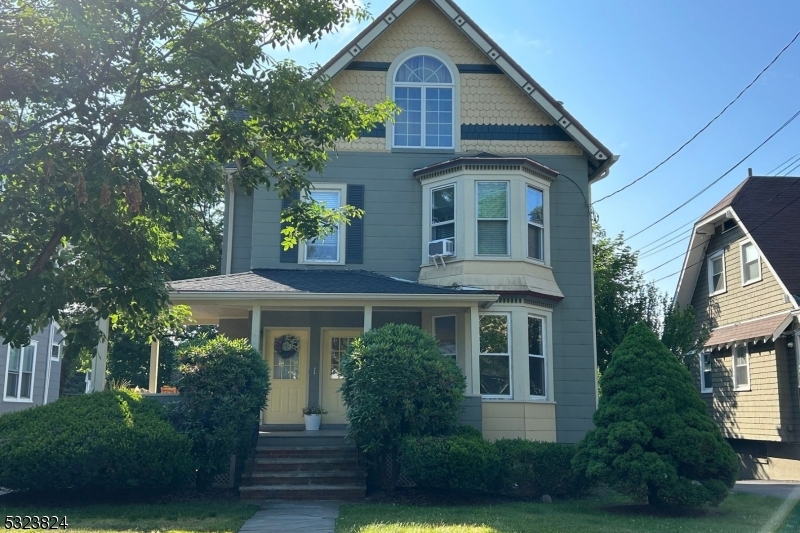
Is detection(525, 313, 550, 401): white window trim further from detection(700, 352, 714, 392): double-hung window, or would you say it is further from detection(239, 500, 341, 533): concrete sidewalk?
detection(700, 352, 714, 392): double-hung window

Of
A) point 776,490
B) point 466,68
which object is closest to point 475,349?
point 466,68

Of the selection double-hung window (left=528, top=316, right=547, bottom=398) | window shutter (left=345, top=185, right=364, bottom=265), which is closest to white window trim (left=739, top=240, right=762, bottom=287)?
double-hung window (left=528, top=316, right=547, bottom=398)

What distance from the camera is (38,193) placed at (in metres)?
7.46

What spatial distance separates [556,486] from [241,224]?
28.3 ft

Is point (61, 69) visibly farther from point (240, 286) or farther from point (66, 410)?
point (240, 286)

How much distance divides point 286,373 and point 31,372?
10485 millimetres

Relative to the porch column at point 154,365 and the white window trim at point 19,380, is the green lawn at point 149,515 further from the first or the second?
the white window trim at point 19,380

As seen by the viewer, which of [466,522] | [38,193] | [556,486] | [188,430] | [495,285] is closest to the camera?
[38,193]

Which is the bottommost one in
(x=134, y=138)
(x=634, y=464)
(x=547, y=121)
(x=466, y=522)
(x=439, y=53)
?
(x=466, y=522)

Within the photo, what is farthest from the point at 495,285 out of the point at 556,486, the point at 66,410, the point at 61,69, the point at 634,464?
the point at 61,69

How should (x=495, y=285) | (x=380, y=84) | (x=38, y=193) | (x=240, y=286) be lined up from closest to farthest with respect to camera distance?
(x=38, y=193) < (x=240, y=286) < (x=495, y=285) < (x=380, y=84)

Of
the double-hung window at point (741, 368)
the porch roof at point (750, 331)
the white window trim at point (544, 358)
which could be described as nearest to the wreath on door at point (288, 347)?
the white window trim at point (544, 358)

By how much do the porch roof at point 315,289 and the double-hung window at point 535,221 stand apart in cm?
234

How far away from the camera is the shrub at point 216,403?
1201 centimetres
